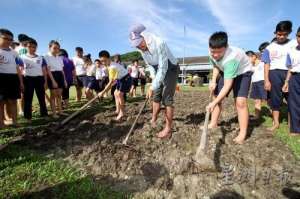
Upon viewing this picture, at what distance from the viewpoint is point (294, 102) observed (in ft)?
17.8

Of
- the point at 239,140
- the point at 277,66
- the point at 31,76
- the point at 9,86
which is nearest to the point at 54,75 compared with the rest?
the point at 31,76

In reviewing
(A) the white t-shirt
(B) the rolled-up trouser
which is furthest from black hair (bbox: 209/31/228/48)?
(A) the white t-shirt

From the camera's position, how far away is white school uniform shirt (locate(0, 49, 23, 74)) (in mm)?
5833

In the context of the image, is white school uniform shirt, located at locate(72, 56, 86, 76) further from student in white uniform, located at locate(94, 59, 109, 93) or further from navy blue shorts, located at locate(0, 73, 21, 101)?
navy blue shorts, located at locate(0, 73, 21, 101)

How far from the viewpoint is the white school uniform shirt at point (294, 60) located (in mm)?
5305

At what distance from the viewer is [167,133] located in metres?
5.18

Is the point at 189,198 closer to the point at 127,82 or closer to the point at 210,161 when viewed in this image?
the point at 210,161

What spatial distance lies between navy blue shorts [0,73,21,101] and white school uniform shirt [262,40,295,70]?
496cm

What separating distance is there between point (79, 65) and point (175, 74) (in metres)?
6.43

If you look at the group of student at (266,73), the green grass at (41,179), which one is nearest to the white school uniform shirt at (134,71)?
the group of student at (266,73)

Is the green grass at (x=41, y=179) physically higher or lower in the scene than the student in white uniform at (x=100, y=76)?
lower

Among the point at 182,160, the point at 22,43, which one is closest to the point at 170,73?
the point at 182,160

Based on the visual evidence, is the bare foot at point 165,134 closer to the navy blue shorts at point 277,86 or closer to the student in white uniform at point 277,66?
the student in white uniform at point 277,66

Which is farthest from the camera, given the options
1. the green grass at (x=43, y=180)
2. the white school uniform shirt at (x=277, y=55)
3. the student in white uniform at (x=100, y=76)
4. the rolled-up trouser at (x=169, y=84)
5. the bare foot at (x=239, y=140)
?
the student in white uniform at (x=100, y=76)
